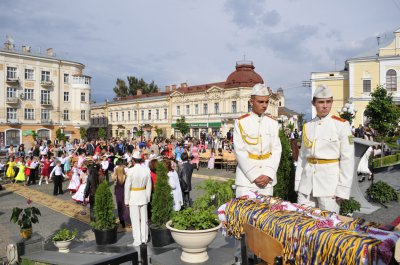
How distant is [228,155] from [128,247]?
51.2ft

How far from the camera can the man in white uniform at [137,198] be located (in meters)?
7.31

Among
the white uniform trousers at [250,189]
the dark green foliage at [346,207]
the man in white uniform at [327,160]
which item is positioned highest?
the man in white uniform at [327,160]

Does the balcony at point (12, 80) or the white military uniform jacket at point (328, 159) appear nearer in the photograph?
the white military uniform jacket at point (328, 159)

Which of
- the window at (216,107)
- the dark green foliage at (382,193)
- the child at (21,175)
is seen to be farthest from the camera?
the window at (216,107)

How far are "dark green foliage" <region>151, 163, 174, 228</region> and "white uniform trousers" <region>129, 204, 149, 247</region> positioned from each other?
29cm

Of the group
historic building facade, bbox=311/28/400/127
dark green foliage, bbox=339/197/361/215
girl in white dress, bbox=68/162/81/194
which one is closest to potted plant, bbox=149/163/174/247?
dark green foliage, bbox=339/197/361/215

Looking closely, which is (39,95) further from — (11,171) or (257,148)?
(257,148)

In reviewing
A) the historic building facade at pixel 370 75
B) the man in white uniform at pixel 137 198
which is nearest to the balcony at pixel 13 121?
the historic building facade at pixel 370 75

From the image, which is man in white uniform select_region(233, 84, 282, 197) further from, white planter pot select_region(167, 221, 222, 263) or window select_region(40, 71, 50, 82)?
window select_region(40, 71, 50, 82)

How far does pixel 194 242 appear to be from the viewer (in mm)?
4379

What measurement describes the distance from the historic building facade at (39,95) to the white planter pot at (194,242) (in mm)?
54562

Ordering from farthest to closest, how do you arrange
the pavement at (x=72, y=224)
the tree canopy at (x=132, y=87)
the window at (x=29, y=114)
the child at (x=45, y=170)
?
the tree canopy at (x=132, y=87) → the window at (x=29, y=114) → the child at (x=45, y=170) → the pavement at (x=72, y=224)

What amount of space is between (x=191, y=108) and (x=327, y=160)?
54.4m

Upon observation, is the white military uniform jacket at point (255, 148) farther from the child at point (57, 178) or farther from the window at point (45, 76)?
the window at point (45, 76)
